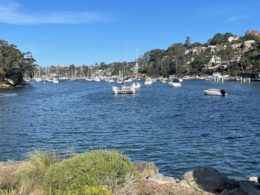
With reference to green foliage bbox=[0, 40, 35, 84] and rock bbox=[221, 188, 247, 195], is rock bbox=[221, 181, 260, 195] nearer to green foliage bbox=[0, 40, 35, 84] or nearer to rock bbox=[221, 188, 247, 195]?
rock bbox=[221, 188, 247, 195]

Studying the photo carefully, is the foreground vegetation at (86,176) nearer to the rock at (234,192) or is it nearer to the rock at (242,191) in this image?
the rock at (234,192)

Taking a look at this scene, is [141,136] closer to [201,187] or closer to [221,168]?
[221,168]

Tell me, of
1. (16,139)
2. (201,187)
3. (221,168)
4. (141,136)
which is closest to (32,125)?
(16,139)

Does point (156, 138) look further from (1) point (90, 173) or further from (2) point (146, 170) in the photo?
(1) point (90, 173)

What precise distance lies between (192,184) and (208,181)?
561 mm

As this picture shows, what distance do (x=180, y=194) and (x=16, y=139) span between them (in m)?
24.8

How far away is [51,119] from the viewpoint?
171 feet

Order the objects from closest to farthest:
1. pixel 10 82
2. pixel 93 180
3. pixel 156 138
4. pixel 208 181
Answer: pixel 93 180, pixel 208 181, pixel 156 138, pixel 10 82

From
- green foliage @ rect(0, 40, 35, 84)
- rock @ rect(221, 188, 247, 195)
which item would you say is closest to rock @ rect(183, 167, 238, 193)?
rock @ rect(221, 188, 247, 195)

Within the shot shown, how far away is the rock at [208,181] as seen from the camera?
1484cm

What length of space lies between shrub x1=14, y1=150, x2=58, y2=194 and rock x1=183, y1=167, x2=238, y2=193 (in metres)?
4.56

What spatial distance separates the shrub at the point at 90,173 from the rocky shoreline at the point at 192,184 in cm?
105

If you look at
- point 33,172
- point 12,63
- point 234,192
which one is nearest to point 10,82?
point 12,63

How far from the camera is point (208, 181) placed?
15.4 metres
